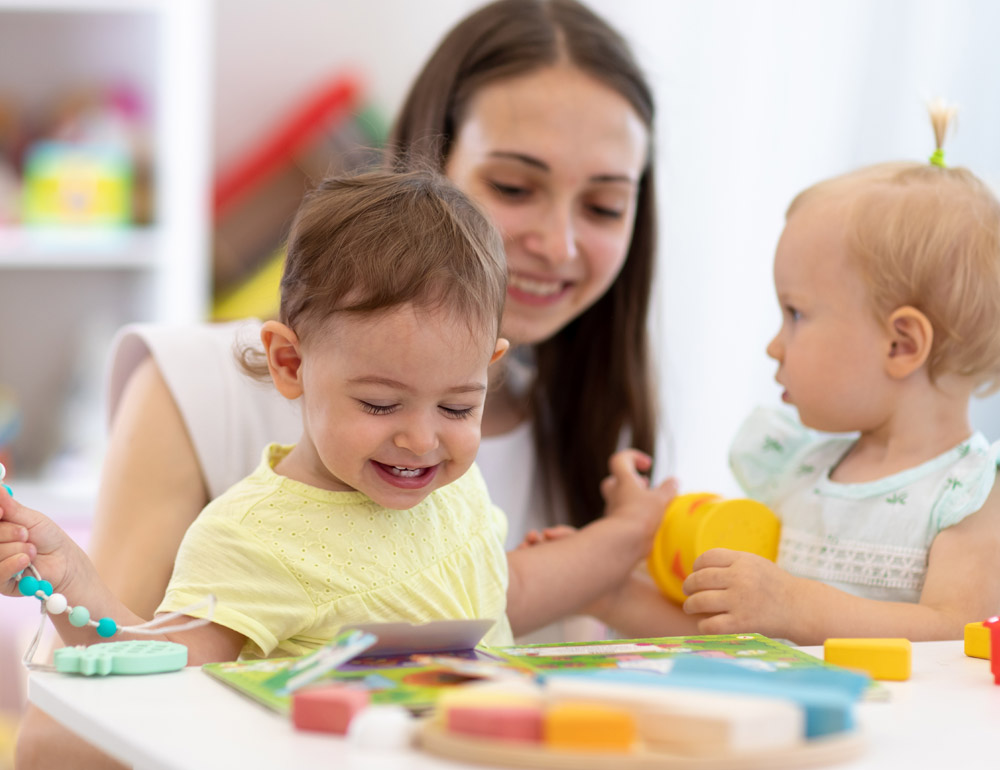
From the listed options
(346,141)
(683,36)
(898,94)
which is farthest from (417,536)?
(346,141)

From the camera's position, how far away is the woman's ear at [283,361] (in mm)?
987

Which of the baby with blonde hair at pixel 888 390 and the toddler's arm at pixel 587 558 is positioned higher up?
the baby with blonde hair at pixel 888 390

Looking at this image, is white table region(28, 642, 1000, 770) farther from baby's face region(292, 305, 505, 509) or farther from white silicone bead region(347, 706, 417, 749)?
baby's face region(292, 305, 505, 509)

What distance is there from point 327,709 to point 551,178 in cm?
93

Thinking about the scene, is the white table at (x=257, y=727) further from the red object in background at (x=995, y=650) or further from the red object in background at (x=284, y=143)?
the red object in background at (x=284, y=143)

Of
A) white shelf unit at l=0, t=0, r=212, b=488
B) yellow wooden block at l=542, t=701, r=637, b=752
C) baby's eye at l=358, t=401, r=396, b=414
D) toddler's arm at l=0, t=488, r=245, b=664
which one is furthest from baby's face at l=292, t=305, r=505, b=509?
white shelf unit at l=0, t=0, r=212, b=488

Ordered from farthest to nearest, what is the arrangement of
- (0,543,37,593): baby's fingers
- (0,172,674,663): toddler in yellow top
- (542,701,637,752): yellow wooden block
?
(0,172,674,663): toddler in yellow top
(0,543,37,593): baby's fingers
(542,701,637,752): yellow wooden block

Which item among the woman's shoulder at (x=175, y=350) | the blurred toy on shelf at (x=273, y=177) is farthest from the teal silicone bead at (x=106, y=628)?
the blurred toy on shelf at (x=273, y=177)

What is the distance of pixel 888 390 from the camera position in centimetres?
117

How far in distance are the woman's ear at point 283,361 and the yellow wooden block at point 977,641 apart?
56 cm

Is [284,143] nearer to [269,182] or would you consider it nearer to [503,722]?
[269,182]

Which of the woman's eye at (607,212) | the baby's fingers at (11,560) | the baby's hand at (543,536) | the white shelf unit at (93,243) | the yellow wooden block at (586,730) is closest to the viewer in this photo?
the yellow wooden block at (586,730)

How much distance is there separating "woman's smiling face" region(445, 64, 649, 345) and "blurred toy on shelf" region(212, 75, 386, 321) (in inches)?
59.6

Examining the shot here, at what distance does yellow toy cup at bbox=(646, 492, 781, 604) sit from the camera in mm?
1180
